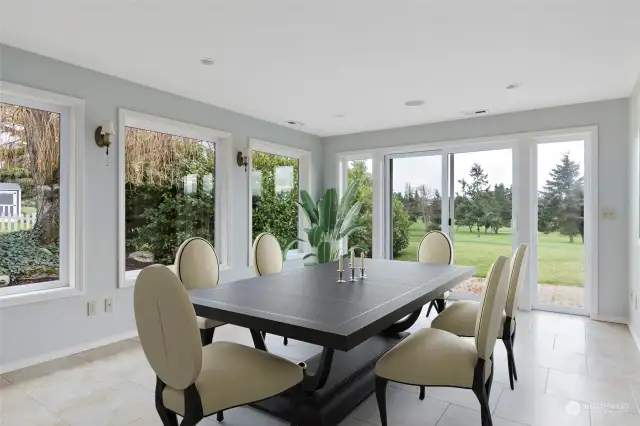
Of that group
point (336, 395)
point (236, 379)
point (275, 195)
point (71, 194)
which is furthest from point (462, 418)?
point (275, 195)

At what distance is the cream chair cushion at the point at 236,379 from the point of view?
1.58 meters

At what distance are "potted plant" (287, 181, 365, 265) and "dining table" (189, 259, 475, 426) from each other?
2.32 m

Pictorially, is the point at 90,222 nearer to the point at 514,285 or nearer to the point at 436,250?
the point at 436,250

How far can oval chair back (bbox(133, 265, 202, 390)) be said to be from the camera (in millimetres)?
1490

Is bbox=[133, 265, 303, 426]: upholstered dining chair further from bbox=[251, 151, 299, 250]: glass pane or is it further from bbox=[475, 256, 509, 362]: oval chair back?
bbox=[251, 151, 299, 250]: glass pane

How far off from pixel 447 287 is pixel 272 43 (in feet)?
7.16

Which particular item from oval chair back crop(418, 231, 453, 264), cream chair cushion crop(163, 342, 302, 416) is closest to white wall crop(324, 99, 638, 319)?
oval chair back crop(418, 231, 453, 264)

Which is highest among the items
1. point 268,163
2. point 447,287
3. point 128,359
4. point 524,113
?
point 524,113

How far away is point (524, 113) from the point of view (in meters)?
4.73

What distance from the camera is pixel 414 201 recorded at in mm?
5723

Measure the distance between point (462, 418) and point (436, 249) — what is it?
1995mm

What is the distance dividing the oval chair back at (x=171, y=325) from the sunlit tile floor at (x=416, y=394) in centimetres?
87

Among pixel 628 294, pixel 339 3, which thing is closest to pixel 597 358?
pixel 628 294

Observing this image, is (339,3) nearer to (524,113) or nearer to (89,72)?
(89,72)
